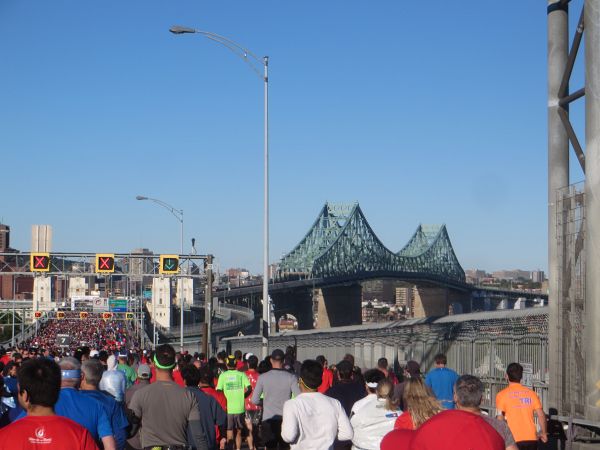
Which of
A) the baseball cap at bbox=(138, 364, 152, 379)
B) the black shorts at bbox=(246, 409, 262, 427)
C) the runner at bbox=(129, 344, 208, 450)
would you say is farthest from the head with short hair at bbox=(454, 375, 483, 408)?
the black shorts at bbox=(246, 409, 262, 427)

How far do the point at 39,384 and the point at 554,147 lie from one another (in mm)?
8540

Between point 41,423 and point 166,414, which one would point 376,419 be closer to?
point 166,414

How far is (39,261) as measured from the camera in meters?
45.2

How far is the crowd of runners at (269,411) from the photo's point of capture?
5.04 metres

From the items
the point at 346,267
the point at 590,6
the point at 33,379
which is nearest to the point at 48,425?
the point at 33,379

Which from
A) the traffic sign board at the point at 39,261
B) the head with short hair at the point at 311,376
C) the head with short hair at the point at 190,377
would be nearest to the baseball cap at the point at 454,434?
the head with short hair at the point at 311,376

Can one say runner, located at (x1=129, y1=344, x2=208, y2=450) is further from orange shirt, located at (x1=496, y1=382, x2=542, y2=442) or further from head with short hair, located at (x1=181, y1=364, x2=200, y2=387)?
orange shirt, located at (x1=496, y1=382, x2=542, y2=442)

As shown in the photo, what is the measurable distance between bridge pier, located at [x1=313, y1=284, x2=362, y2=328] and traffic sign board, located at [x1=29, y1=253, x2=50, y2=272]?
73.0 m

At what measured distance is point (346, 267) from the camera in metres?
148

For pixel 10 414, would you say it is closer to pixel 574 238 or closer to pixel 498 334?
pixel 574 238

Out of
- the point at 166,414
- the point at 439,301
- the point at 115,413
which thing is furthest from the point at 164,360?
the point at 439,301

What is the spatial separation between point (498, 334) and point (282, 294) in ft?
365

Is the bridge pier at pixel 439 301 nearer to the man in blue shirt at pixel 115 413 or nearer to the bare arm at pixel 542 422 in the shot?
the bare arm at pixel 542 422

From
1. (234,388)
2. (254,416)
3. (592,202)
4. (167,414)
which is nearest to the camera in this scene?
(167,414)
